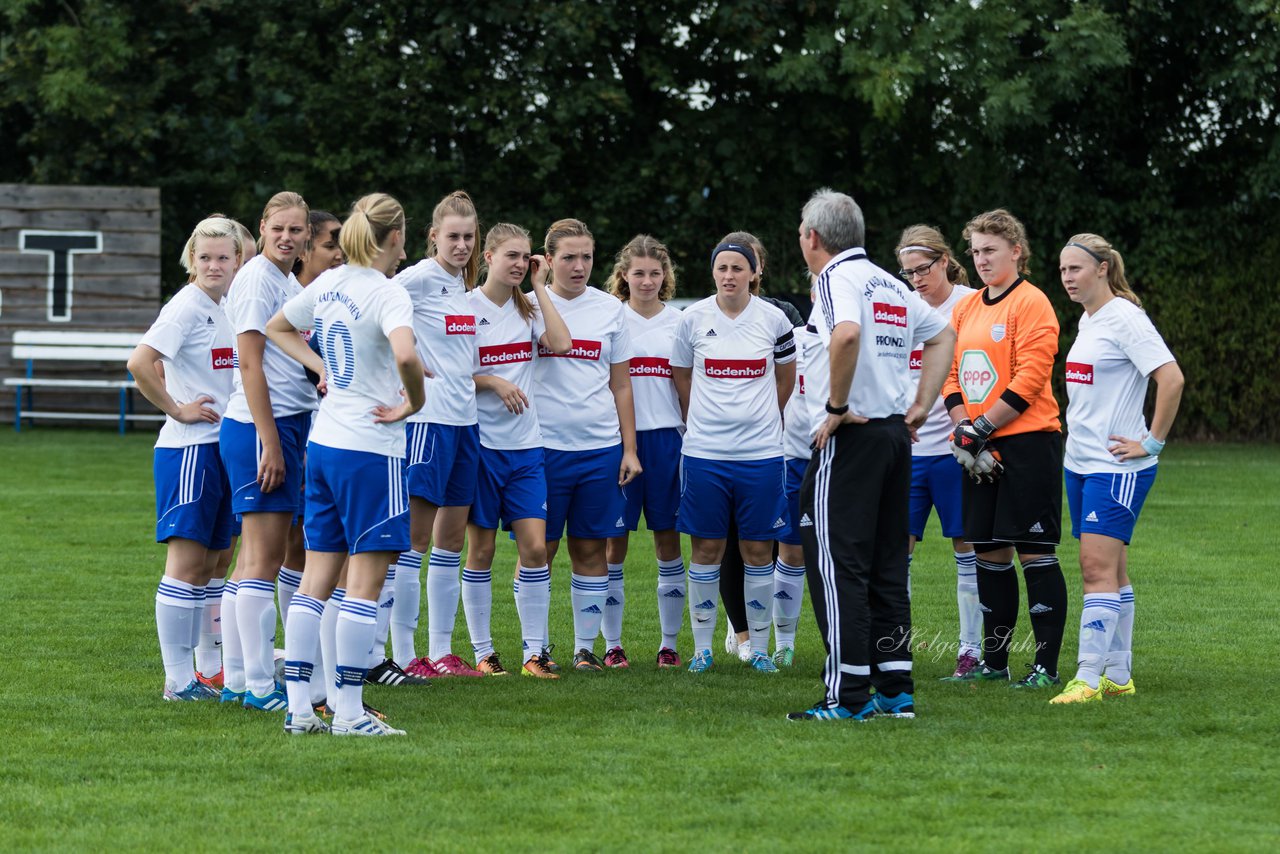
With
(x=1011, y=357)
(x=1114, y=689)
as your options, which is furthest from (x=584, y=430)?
(x=1114, y=689)

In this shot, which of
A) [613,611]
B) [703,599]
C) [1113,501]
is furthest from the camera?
[613,611]

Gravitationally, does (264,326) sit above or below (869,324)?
below

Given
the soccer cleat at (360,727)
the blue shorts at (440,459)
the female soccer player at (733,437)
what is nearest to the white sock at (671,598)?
the female soccer player at (733,437)

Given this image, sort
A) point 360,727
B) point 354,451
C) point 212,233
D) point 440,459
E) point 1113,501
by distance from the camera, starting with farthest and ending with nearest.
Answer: point 440,459 → point 212,233 → point 1113,501 → point 360,727 → point 354,451

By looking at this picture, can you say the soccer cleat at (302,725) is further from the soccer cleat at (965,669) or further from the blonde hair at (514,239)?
the soccer cleat at (965,669)

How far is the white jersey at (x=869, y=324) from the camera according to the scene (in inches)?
233

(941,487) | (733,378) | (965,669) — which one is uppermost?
(733,378)

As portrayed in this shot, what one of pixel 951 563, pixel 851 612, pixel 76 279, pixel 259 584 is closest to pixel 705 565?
pixel 851 612

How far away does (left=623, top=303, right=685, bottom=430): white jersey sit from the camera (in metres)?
7.77

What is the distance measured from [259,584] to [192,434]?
76 cm

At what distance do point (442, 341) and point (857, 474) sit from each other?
6.73 ft

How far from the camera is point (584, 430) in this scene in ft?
24.4

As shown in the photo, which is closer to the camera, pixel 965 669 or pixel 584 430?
pixel 965 669

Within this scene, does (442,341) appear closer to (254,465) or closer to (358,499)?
(254,465)
